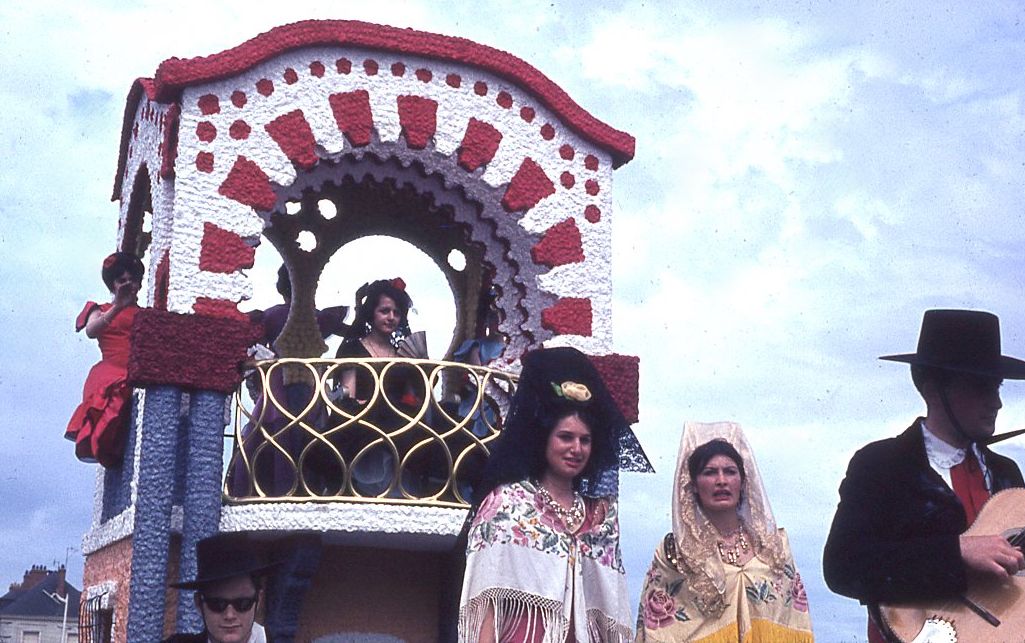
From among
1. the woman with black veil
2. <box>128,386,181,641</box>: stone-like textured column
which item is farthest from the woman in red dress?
the woman with black veil

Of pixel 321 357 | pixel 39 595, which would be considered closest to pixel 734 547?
pixel 321 357

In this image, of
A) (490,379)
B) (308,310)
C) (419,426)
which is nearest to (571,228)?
(490,379)

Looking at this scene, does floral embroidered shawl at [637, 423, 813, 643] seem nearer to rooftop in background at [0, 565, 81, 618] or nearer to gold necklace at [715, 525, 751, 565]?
gold necklace at [715, 525, 751, 565]

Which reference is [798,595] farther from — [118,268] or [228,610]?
[118,268]

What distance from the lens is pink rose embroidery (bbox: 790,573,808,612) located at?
22.2ft

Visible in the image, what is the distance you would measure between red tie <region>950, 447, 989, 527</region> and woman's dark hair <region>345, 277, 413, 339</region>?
622 cm

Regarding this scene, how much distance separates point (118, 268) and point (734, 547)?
6316 millimetres

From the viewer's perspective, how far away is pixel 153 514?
32.2ft

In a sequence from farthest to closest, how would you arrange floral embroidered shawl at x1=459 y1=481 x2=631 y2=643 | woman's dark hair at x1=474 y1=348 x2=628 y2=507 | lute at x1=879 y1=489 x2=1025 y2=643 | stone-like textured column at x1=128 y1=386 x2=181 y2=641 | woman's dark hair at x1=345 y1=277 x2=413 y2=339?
1. woman's dark hair at x1=345 y1=277 x2=413 y2=339
2. stone-like textured column at x1=128 y1=386 x2=181 y2=641
3. woman's dark hair at x1=474 y1=348 x2=628 y2=507
4. floral embroidered shawl at x1=459 y1=481 x2=631 y2=643
5. lute at x1=879 y1=489 x2=1025 y2=643

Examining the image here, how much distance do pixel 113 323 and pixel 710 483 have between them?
616 cm

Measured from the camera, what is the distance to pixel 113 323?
11.1 m

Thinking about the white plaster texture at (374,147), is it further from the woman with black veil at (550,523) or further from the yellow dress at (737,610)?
the woman with black veil at (550,523)

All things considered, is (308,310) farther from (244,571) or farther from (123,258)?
(244,571)

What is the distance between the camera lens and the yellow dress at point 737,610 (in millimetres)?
6645
